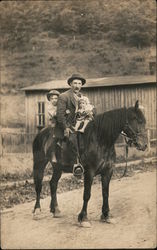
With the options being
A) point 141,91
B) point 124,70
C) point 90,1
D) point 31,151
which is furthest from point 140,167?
point 90,1

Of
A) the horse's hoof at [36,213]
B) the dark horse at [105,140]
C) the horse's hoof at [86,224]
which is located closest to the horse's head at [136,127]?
the dark horse at [105,140]

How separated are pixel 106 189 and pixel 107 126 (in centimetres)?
76

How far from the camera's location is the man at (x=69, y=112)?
3709mm

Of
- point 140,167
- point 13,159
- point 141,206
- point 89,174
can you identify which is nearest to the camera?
point 89,174

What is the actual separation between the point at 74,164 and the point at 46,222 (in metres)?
0.80

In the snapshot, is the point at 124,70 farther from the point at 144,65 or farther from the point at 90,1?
the point at 90,1

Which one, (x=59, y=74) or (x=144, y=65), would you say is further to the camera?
(x=144, y=65)

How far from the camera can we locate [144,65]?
16.1ft

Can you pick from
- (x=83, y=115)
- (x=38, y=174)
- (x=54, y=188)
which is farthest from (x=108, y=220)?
(x=83, y=115)

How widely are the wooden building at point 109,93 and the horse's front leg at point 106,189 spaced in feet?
3.16

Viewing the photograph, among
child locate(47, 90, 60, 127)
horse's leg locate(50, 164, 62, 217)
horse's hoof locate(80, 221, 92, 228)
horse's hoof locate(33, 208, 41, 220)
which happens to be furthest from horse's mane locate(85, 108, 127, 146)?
horse's hoof locate(33, 208, 41, 220)

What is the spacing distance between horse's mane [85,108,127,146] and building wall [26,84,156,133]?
2.66 feet

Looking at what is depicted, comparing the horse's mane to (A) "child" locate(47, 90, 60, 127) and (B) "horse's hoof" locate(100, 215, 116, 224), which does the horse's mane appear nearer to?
(A) "child" locate(47, 90, 60, 127)

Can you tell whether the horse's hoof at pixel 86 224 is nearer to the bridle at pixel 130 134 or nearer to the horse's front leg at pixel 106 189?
the horse's front leg at pixel 106 189
